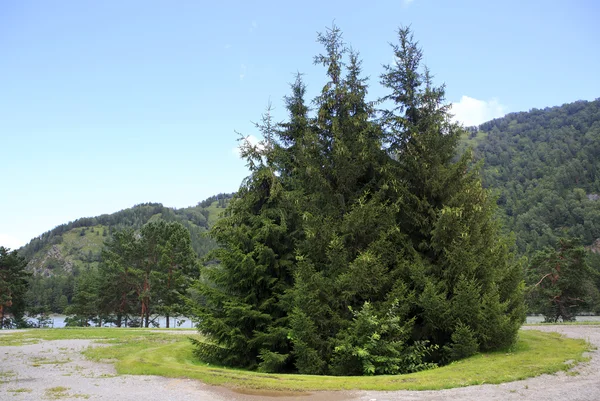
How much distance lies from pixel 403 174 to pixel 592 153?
18896 cm

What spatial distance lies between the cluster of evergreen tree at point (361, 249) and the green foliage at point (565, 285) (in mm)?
25125

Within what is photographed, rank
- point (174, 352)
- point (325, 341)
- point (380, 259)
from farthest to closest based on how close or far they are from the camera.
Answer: point (174, 352), point (380, 259), point (325, 341)

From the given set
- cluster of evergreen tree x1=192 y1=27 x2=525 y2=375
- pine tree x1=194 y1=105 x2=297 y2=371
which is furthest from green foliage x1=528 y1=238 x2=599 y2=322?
pine tree x1=194 y1=105 x2=297 y2=371

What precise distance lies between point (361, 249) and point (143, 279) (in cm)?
4009

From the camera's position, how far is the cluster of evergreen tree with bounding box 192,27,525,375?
13914mm

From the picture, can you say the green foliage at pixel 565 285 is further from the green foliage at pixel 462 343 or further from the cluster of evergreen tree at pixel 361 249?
the green foliage at pixel 462 343

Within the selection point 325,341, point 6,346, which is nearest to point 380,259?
point 325,341

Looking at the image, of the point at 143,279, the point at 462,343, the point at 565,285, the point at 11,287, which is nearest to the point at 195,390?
the point at 462,343

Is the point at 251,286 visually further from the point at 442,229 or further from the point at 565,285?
the point at 565,285

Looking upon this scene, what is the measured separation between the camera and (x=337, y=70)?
18.8 meters

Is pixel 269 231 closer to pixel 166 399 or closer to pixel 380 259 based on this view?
pixel 380 259

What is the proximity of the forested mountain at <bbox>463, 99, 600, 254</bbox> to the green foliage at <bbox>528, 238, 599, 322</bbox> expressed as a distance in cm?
5380

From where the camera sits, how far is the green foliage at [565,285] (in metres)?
37.0

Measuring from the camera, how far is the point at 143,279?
161 feet
